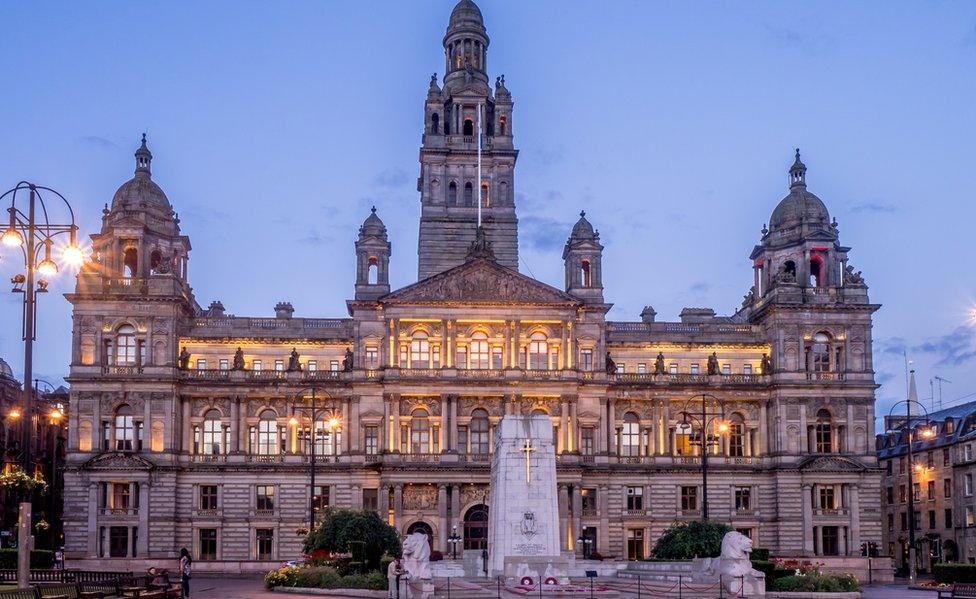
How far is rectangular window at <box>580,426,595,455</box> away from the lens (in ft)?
334

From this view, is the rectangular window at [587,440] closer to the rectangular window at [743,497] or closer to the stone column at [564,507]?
the stone column at [564,507]

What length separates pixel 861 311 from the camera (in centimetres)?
10406

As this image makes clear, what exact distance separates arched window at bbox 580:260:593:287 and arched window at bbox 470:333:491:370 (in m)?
10.5

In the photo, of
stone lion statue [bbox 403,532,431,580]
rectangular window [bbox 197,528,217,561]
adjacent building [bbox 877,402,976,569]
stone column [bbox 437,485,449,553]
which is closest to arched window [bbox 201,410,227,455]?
rectangular window [bbox 197,528,217,561]

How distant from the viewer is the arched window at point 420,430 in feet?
327

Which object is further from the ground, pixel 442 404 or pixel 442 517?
pixel 442 404

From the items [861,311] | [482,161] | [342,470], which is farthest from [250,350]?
[861,311]

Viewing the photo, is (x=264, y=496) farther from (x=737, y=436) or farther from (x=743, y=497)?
(x=737, y=436)

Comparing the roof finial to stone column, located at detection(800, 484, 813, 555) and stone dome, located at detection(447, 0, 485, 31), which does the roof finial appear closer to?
stone dome, located at detection(447, 0, 485, 31)

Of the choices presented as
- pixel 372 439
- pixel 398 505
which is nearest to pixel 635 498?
pixel 398 505

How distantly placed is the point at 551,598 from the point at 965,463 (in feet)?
218

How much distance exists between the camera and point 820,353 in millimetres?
104250

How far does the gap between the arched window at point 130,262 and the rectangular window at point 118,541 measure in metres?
19.7

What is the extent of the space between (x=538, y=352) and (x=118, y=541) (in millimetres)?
35426
